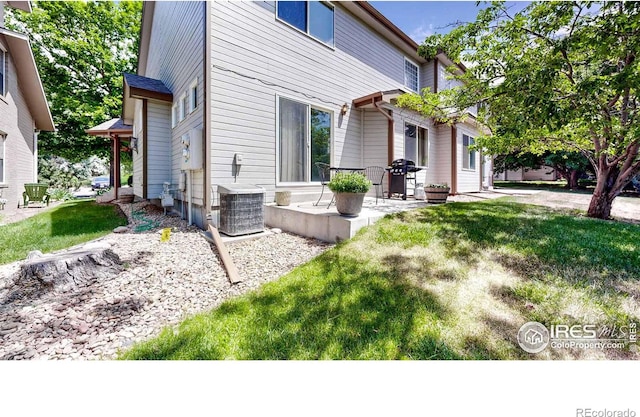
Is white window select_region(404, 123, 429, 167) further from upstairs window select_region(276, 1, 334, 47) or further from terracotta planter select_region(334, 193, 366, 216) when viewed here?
terracotta planter select_region(334, 193, 366, 216)

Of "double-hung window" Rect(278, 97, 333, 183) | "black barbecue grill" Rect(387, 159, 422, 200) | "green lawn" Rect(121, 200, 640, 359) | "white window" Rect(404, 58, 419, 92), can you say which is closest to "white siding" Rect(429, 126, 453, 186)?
"white window" Rect(404, 58, 419, 92)

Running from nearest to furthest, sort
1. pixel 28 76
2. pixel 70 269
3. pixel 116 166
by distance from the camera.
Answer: pixel 70 269
pixel 28 76
pixel 116 166

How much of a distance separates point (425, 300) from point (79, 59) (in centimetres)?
2313

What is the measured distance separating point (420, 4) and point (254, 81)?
3838 millimetres

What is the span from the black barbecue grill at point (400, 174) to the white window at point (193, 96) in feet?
15.8

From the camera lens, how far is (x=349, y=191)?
166 inches

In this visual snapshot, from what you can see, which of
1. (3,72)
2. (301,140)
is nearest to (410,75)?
(301,140)

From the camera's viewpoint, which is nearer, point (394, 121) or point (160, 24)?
point (394, 121)

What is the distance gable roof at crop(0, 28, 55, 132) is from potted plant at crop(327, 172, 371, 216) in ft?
39.2

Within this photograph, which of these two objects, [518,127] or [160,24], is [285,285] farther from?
[160,24]

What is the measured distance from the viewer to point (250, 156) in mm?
5617

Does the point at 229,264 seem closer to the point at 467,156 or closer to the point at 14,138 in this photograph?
the point at 467,156
